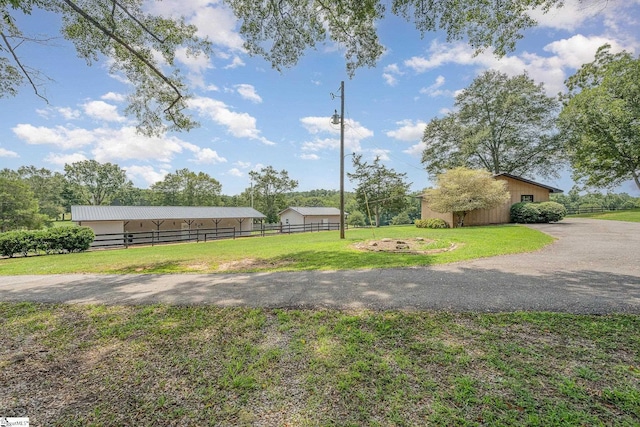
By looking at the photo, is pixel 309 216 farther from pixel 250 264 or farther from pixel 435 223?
pixel 250 264

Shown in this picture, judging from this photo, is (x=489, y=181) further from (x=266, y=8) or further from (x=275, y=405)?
(x=275, y=405)

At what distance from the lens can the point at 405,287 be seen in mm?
4820

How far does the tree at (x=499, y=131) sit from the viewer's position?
84.7 feet

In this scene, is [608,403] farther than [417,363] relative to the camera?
No

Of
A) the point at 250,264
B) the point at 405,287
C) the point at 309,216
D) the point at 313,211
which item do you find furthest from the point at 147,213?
the point at 405,287

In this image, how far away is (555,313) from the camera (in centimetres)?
344

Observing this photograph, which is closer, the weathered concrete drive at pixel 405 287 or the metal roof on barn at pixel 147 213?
the weathered concrete drive at pixel 405 287

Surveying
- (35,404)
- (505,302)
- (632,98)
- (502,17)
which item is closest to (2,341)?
(35,404)

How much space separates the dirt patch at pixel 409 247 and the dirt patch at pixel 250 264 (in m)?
3.65

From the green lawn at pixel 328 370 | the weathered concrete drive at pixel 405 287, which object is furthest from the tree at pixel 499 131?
the green lawn at pixel 328 370

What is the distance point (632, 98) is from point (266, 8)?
2776 centimetres

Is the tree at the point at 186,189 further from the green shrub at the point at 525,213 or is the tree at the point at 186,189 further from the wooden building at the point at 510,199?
the green shrub at the point at 525,213

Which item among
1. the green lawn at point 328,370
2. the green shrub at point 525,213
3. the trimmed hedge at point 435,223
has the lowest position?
the green lawn at point 328,370

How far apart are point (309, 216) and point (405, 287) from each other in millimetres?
29679
